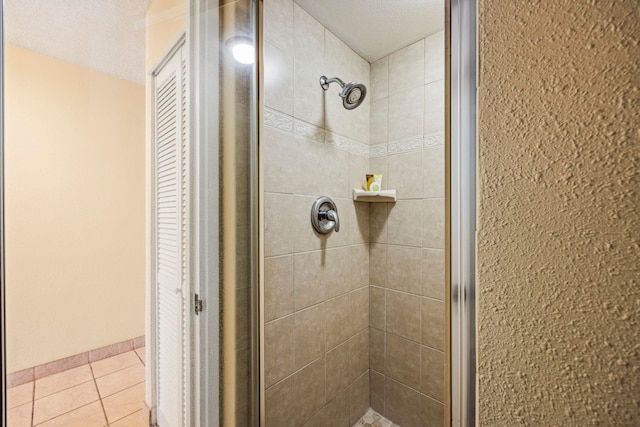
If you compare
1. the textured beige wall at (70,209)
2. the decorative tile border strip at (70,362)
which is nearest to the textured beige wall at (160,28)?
the textured beige wall at (70,209)

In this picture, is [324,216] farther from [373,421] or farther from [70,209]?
[373,421]

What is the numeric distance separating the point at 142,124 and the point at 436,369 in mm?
1652

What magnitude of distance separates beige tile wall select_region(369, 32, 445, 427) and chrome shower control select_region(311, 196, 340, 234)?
37cm

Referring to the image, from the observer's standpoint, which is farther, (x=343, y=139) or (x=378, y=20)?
(x=343, y=139)

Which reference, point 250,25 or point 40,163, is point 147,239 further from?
point 250,25

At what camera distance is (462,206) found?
1.26ft

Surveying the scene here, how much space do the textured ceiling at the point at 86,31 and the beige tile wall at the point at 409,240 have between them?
3.53 ft

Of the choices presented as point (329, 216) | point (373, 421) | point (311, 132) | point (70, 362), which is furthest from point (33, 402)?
point (373, 421)

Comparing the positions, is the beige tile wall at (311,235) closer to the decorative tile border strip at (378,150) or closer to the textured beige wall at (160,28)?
the decorative tile border strip at (378,150)

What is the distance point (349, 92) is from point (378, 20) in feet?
1.11

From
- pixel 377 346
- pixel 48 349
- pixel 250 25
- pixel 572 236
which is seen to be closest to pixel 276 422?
pixel 377 346

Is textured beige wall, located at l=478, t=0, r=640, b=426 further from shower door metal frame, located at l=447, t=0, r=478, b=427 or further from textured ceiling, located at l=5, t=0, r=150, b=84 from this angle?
textured ceiling, located at l=5, t=0, r=150, b=84

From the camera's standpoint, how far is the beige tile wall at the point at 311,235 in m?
0.94

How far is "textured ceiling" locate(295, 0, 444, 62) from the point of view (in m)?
1.05
